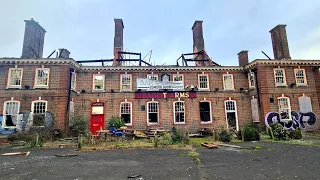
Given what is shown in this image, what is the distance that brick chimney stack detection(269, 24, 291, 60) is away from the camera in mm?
22828

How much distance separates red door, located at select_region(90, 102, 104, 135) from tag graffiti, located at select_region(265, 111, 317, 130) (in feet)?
55.4

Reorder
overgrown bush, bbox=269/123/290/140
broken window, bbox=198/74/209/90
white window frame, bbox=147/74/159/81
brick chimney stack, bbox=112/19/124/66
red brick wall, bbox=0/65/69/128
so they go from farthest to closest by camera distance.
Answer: brick chimney stack, bbox=112/19/124/66 → broken window, bbox=198/74/209/90 → white window frame, bbox=147/74/159/81 → red brick wall, bbox=0/65/69/128 → overgrown bush, bbox=269/123/290/140

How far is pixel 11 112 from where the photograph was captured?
701 inches

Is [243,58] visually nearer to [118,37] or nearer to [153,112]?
[153,112]

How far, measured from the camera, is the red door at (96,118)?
20.0 metres

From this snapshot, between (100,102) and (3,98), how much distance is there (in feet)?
28.0

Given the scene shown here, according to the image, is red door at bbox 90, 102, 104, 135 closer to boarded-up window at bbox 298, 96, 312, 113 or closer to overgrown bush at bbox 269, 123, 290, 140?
overgrown bush at bbox 269, 123, 290, 140

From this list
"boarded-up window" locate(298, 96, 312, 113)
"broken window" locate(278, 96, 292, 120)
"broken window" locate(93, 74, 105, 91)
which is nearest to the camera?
"broken window" locate(278, 96, 292, 120)

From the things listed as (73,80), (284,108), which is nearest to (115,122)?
(73,80)

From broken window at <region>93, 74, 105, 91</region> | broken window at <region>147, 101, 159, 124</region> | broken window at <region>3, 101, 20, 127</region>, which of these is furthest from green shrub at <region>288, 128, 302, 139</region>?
broken window at <region>3, 101, 20, 127</region>

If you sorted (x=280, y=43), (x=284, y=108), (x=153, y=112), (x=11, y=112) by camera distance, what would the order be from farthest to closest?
(x=280, y=43)
(x=153, y=112)
(x=284, y=108)
(x=11, y=112)

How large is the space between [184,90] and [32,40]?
56.6 feet

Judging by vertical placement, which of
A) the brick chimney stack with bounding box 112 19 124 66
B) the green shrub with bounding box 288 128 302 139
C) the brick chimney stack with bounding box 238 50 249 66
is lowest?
the green shrub with bounding box 288 128 302 139

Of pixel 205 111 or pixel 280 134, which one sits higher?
pixel 205 111
